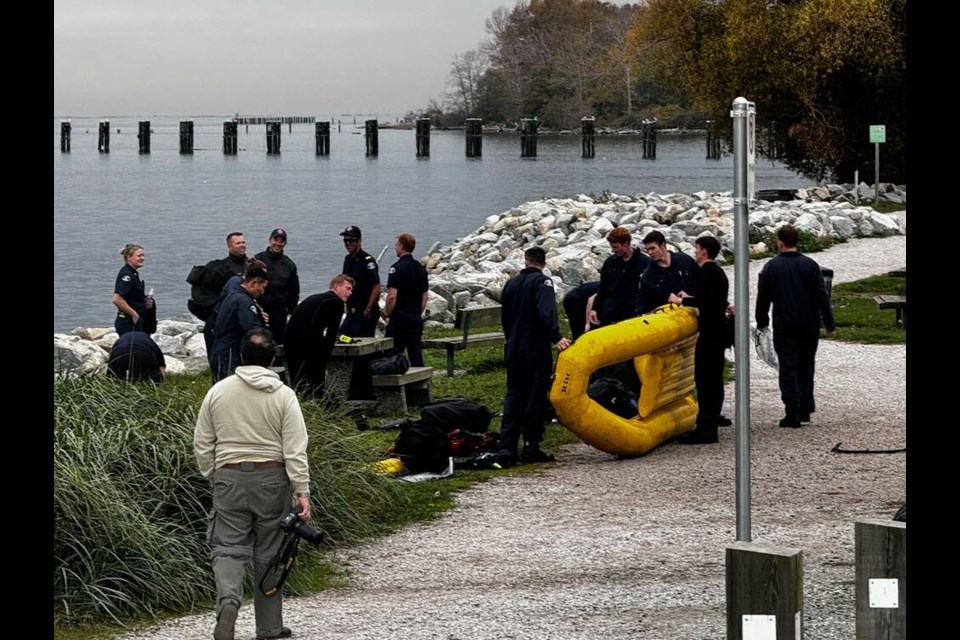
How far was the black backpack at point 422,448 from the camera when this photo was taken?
12.0 metres

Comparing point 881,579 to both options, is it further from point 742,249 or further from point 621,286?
point 621,286

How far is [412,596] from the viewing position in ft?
28.1

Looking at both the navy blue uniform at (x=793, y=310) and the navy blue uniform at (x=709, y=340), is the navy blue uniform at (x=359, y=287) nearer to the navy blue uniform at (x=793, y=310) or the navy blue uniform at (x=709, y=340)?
the navy blue uniform at (x=709, y=340)

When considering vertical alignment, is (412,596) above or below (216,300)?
below

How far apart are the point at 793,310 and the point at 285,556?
22.8ft

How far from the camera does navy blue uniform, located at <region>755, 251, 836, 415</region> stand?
13.2 meters

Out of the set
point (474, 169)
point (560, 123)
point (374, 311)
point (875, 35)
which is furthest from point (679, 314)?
point (560, 123)

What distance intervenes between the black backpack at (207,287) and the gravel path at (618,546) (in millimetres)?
3933

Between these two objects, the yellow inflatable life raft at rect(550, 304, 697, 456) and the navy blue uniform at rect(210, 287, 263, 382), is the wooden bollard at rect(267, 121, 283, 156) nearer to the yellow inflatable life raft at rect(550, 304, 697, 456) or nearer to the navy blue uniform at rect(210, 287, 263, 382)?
the navy blue uniform at rect(210, 287, 263, 382)

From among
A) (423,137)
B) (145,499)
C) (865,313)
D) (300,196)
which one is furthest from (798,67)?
(423,137)

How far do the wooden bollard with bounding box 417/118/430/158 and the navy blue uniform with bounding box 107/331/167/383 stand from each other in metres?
125

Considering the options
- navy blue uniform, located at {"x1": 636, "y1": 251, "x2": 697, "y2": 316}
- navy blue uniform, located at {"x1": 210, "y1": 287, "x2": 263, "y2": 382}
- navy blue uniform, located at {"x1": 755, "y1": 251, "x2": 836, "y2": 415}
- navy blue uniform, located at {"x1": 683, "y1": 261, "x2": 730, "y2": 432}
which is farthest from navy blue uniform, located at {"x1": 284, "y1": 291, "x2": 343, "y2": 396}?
navy blue uniform, located at {"x1": 755, "y1": 251, "x2": 836, "y2": 415}
